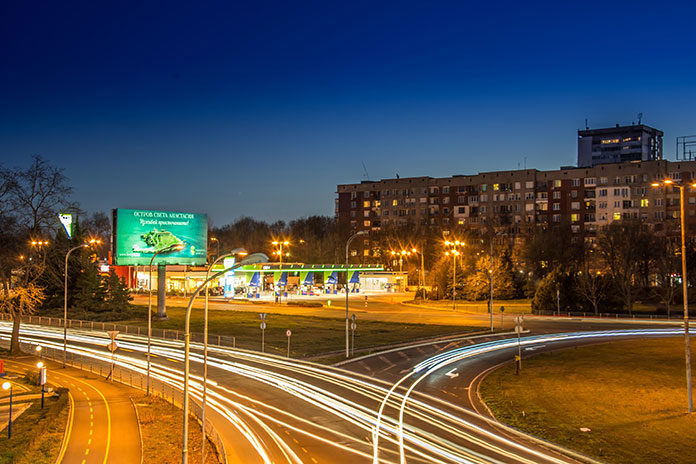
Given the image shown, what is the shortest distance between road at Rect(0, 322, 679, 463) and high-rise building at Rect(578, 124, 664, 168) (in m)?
172

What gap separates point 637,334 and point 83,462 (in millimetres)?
44182

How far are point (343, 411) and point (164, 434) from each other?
6893mm

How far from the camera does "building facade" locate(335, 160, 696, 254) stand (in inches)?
3922

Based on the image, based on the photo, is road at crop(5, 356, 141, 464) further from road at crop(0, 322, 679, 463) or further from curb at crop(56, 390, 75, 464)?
road at crop(0, 322, 679, 463)

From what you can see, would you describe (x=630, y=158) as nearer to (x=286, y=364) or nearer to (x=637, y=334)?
(x=637, y=334)

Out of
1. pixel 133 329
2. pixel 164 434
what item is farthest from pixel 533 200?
Answer: pixel 164 434

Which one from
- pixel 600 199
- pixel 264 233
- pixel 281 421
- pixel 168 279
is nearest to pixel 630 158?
pixel 600 199

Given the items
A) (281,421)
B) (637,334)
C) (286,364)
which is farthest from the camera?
(637,334)

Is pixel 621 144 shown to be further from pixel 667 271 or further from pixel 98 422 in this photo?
pixel 98 422

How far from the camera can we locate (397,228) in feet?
421

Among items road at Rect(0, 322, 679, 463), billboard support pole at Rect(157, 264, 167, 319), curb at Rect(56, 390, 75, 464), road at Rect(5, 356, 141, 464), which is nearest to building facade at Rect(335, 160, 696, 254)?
billboard support pole at Rect(157, 264, 167, 319)

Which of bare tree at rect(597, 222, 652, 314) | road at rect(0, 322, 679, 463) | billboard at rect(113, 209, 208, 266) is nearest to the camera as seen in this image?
road at rect(0, 322, 679, 463)

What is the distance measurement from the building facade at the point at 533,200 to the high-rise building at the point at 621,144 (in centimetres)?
8137

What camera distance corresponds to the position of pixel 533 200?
11275 centimetres
